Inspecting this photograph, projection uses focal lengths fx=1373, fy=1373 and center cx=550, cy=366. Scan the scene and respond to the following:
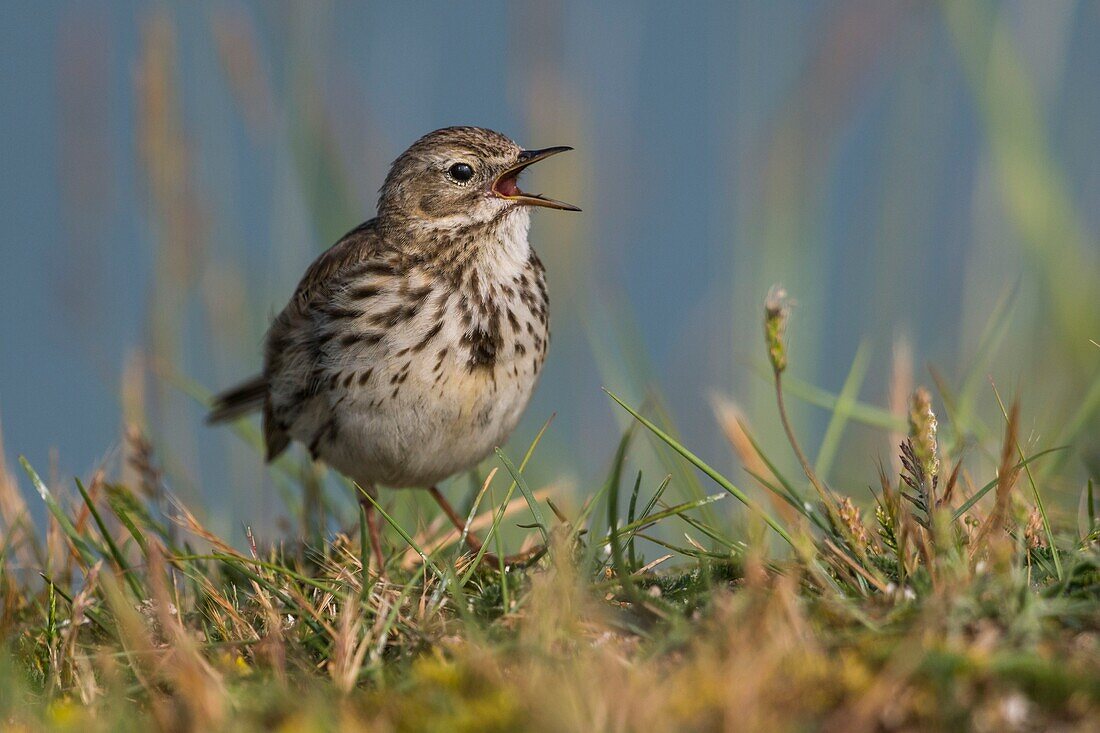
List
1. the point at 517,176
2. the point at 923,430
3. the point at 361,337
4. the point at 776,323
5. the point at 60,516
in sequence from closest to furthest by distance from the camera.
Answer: the point at 923,430 < the point at 776,323 < the point at 60,516 < the point at 361,337 < the point at 517,176

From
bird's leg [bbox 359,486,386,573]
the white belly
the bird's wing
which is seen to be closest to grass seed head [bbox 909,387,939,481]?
bird's leg [bbox 359,486,386,573]

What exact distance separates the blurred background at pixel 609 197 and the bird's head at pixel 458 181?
0.67 metres

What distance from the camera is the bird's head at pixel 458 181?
529 centimetres

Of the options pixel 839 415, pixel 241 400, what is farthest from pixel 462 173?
pixel 839 415

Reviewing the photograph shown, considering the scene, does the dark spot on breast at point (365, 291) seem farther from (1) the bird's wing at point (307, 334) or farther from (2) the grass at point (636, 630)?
(2) the grass at point (636, 630)

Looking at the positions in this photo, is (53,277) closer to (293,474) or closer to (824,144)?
(293,474)

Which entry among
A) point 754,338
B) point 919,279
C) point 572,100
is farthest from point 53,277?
point 919,279

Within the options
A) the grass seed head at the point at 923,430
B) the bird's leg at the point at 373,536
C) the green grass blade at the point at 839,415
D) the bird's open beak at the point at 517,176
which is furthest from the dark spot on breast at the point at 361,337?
the grass seed head at the point at 923,430

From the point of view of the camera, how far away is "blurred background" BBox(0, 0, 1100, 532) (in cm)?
589

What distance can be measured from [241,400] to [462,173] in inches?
60.2

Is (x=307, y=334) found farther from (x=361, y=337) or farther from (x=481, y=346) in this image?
(x=481, y=346)

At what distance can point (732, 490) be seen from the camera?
340 cm

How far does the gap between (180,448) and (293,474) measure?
2.83 feet

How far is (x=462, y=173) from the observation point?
542cm
